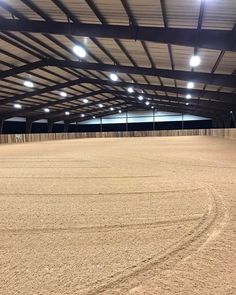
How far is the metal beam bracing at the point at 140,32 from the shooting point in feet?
30.8

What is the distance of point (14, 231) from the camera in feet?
10.0

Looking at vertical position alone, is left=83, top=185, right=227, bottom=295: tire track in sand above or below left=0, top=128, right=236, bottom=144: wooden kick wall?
below

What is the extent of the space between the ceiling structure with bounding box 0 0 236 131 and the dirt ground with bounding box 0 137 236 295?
19.2ft

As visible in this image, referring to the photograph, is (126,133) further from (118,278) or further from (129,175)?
(118,278)

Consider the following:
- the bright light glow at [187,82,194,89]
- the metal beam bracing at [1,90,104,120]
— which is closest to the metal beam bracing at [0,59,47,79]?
the bright light glow at [187,82,194,89]

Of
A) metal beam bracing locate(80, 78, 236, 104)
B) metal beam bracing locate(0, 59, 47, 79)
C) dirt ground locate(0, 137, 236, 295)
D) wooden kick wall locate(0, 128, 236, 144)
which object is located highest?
metal beam bracing locate(0, 59, 47, 79)

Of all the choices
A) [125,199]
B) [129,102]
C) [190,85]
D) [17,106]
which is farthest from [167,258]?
[129,102]

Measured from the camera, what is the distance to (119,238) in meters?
2.78

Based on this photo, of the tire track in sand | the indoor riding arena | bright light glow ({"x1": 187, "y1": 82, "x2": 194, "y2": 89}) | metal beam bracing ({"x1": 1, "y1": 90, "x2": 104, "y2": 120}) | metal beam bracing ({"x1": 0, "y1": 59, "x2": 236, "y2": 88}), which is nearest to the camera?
the tire track in sand

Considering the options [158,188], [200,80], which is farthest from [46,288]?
[200,80]

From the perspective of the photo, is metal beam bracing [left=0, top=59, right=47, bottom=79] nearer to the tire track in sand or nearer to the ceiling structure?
the ceiling structure

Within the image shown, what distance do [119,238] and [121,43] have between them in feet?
40.4

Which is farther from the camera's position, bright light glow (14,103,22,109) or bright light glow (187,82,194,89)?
bright light glow (14,103,22,109)

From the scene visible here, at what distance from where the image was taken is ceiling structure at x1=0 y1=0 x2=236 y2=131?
9.33 m
